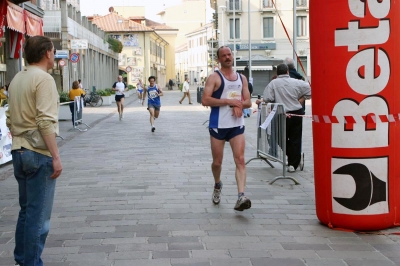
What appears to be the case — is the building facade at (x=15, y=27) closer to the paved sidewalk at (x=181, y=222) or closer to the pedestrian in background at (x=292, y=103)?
the paved sidewalk at (x=181, y=222)

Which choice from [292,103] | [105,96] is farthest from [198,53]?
[292,103]

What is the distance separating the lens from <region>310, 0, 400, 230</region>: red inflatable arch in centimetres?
556

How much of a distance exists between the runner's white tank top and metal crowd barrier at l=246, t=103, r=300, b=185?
2.11 meters

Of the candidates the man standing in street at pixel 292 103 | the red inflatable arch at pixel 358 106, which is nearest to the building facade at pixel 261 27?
the man standing in street at pixel 292 103

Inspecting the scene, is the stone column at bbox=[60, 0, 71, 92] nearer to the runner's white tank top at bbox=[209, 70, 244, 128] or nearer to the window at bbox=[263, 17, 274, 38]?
the runner's white tank top at bbox=[209, 70, 244, 128]

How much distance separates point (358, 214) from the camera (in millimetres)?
5730

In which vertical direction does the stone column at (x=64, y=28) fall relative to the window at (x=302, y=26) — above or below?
below

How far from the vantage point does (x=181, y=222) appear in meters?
6.22

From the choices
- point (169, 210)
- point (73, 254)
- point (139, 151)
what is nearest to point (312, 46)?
point (169, 210)

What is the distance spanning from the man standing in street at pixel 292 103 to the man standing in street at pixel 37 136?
602 cm

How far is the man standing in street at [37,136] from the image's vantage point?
404cm

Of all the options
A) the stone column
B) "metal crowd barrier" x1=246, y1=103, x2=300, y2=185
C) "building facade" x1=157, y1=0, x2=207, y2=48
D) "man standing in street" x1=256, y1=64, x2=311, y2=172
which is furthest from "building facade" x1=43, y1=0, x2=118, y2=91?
"building facade" x1=157, y1=0, x2=207, y2=48

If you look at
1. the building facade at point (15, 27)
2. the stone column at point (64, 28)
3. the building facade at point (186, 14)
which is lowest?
the building facade at point (15, 27)

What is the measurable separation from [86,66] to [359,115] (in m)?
38.1
